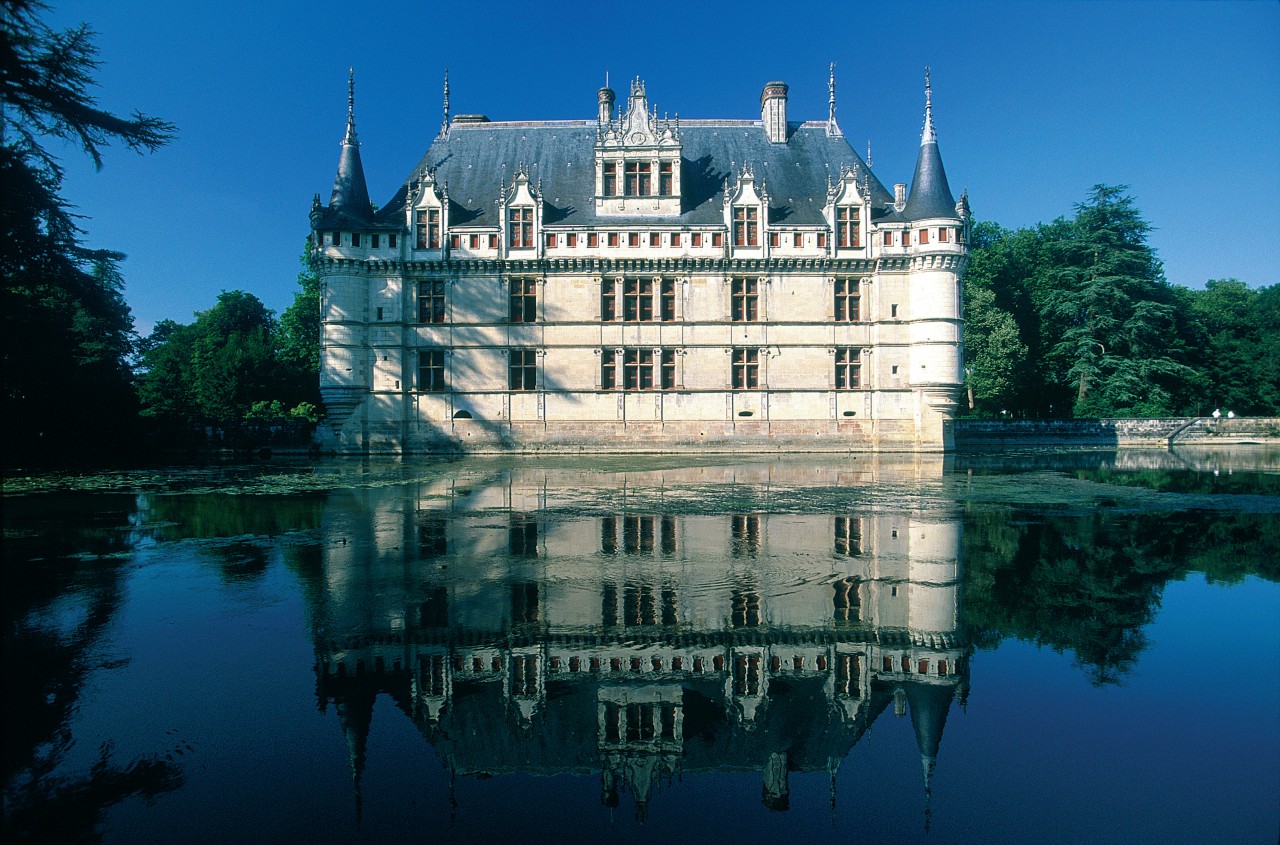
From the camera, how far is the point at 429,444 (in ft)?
105

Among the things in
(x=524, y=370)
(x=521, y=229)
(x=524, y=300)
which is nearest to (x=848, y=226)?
(x=521, y=229)

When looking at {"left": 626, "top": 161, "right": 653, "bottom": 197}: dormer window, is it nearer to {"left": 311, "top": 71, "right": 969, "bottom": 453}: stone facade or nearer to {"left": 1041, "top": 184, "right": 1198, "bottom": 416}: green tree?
{"left": 311, "top": 71, "right": 969, "bottom": 453}: stone facade

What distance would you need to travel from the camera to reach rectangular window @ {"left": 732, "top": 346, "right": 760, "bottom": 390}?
1265 inches

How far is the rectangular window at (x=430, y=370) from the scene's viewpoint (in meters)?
32.2

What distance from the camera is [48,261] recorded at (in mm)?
21141

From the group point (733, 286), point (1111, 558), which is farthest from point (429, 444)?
point (1111, 558)

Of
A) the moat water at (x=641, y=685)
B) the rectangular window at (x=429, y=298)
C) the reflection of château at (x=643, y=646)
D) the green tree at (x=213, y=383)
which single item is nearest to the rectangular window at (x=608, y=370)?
the rectangular window at (x=429, y=298)

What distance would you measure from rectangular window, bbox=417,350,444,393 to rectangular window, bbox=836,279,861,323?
1817 centimetres

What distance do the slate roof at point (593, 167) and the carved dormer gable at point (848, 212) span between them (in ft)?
2.83

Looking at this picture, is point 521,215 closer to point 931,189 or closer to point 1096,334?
point 931,189

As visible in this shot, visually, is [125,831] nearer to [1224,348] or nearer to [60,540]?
[60,540]

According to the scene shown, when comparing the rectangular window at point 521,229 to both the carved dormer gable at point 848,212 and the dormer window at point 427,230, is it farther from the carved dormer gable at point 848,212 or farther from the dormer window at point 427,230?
the carved dormer gable at point 848,212

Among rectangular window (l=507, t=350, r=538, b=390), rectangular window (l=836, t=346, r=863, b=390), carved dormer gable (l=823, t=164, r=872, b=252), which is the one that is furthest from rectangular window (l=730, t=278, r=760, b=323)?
rectangular window (l=507, t=350, r=538, b=390)

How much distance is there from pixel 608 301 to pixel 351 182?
12483 millimetres
